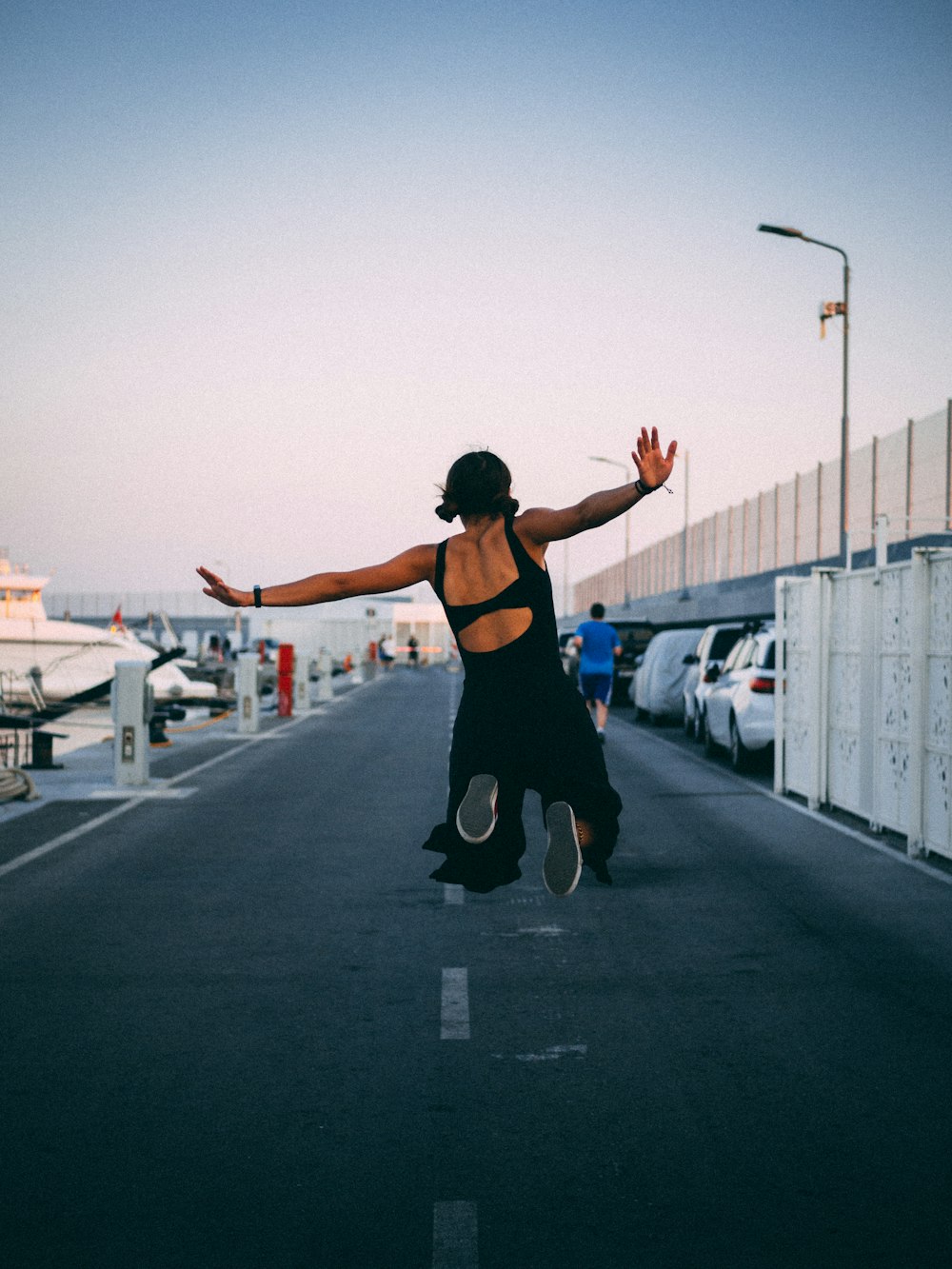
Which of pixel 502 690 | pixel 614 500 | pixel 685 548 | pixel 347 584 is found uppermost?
pixel 685 548

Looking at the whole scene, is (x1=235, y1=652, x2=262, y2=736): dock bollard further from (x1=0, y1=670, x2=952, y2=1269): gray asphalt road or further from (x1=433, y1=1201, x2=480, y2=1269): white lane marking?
(x1=433, y1=1201, x2=480, y2=1269): white lane marking

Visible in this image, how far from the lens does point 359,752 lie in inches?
794

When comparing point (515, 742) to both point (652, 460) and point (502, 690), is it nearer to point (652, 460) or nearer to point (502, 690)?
point (502, 690)

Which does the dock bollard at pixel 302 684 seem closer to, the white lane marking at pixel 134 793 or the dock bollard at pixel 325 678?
the dock bollard at pixel 325 678

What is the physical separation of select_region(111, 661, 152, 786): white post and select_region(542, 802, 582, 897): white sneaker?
11.2 meters

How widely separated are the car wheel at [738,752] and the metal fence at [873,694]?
2.11 metres

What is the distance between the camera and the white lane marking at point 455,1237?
3.45m

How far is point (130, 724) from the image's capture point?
602 inches

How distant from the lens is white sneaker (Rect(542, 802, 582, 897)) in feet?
14.9

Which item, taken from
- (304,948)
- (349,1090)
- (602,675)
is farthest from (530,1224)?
(602,675)

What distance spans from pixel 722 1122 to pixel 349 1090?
134cm

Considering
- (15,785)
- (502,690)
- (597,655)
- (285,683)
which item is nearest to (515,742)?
(502,690)

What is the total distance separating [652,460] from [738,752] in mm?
13104

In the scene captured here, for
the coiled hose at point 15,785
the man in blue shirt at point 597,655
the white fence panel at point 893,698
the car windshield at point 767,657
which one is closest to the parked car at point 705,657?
the man in blue shirt at point 597,655
